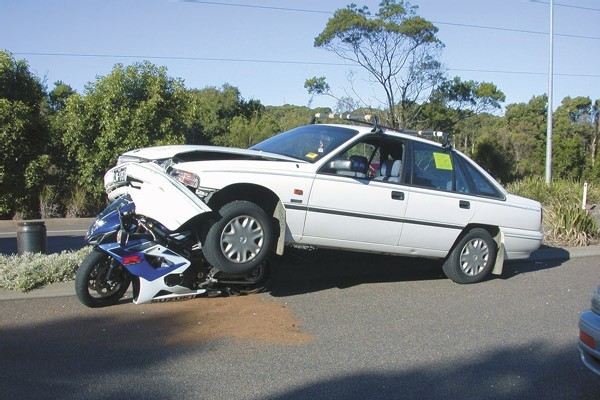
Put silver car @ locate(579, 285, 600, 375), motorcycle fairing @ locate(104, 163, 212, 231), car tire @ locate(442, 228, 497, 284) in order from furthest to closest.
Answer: car tire @ locate(442, 228, 497, 284), motorcycle fairing @ locate(104, 163, 212, 231), silver car @ locate(579, 285, 600, 375)

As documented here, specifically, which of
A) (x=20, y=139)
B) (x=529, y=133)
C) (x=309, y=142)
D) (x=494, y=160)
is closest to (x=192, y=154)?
(x=309, y=142)

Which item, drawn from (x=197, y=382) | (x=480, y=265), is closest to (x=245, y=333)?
(x=197, y=382)

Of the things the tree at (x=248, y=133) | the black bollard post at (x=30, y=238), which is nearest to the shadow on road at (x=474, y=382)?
the black bollard post at (x=30, y=238)

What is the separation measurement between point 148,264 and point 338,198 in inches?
84.5

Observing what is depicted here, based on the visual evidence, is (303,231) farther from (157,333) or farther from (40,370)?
(40,370)

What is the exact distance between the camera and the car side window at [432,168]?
7.32 m

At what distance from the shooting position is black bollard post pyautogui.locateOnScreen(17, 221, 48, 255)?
791 cm

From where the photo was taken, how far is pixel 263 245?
604 centimetres

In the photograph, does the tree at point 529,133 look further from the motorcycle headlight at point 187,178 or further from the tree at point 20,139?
the motorcycle headlight at point 187,178

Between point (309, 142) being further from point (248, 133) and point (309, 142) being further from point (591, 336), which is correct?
point (248, 133)

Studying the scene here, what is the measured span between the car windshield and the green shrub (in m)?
2.72

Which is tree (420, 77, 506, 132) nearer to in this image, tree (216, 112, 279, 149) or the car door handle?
tree (216, 112, 279, 149)

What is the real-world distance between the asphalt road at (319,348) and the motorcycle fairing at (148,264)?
10.6 inches

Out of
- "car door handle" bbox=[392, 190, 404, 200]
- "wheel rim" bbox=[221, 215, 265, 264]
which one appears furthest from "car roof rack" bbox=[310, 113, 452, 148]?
"wheel rim" bbox=[221, 215, 265, 264]
